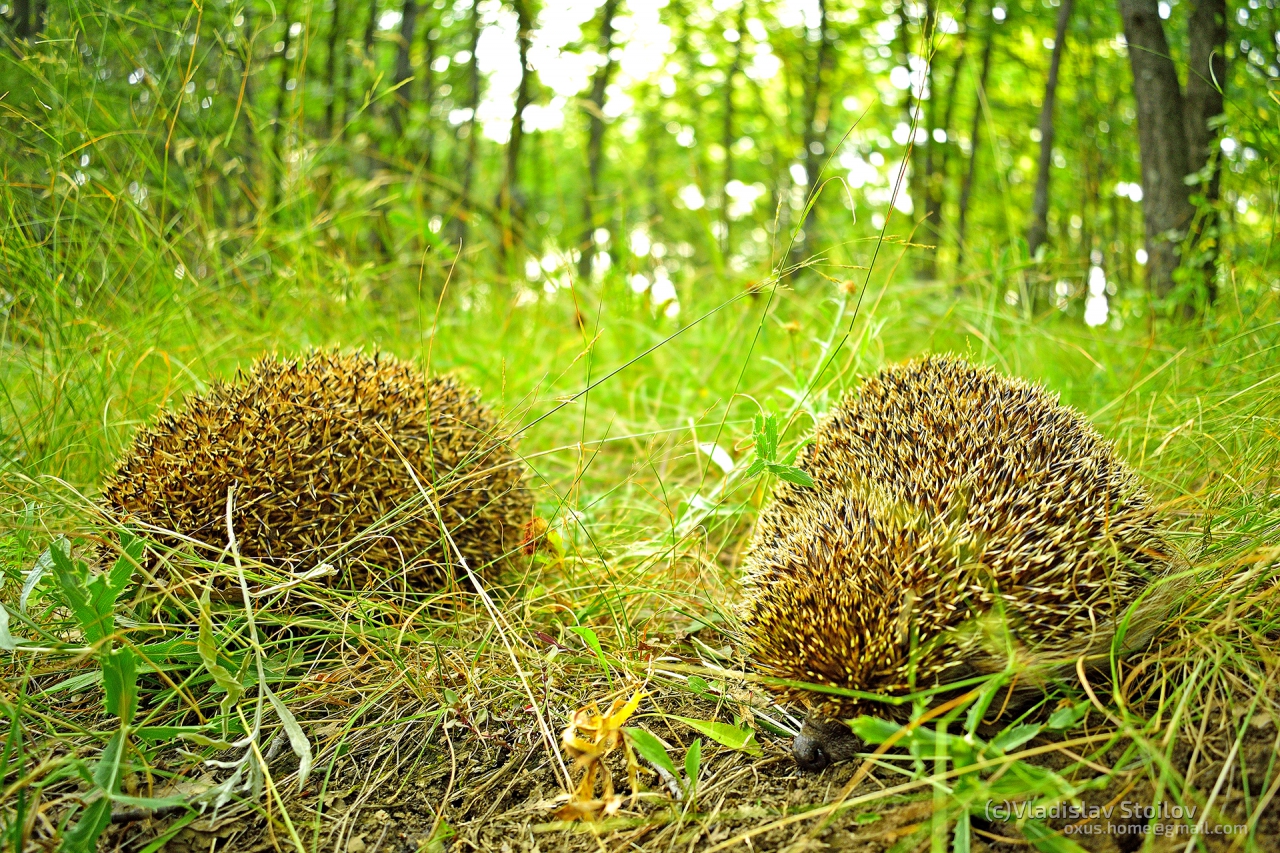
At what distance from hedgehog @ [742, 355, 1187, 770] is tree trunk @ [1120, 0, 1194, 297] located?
288 centimetres

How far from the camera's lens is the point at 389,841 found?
86.4 inches

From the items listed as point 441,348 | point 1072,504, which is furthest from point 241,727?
point 441,348

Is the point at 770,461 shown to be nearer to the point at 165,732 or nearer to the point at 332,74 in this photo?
the point at 165,732

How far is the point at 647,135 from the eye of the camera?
14891 millimetres

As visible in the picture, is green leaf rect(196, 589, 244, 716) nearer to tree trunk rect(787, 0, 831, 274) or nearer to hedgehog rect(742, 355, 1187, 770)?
hedgehog rect(742, 355, 1187, 770)

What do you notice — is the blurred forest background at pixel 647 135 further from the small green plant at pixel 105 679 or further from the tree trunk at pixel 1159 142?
the small green plant at pixel 105 679

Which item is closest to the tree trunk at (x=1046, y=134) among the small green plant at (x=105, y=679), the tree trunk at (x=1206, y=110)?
the tree trunk at (x=1206, y=110)

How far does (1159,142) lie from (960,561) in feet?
12.7

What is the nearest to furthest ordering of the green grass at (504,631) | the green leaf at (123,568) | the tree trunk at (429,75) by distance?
the green grass at (504,631)
the green leaf at (123,568)
the tree trunk at (429,75)

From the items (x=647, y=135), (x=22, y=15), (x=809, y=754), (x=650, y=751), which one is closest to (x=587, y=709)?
(x=650, y=751)

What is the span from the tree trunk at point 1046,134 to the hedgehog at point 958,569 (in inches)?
143

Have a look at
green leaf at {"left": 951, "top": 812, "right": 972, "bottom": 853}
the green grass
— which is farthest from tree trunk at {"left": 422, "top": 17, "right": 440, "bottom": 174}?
green leaf at {"left": 951, "top": 812, "right": 972, "bottom": 853}

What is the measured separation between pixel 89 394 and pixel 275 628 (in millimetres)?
1638

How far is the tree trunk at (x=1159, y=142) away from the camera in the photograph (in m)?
4.45
